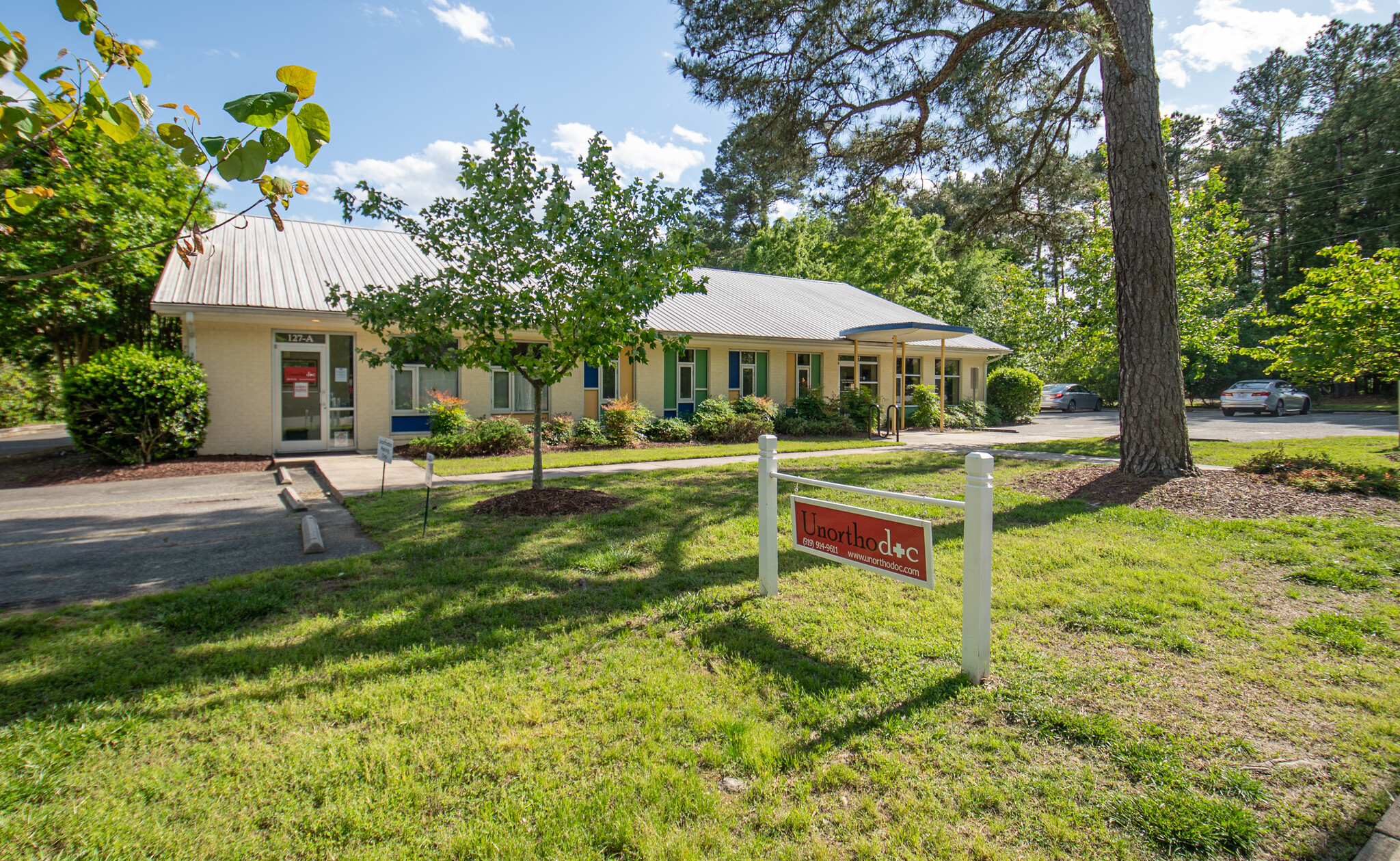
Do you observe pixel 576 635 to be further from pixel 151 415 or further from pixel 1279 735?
pixel 151 415

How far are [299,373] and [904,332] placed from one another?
1534 cm

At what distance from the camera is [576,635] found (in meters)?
4.21

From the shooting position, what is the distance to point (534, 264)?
7.18 meters

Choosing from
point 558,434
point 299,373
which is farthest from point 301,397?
point 558,434

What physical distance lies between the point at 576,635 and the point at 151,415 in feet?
38.5

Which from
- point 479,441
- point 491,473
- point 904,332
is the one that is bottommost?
point 491,473

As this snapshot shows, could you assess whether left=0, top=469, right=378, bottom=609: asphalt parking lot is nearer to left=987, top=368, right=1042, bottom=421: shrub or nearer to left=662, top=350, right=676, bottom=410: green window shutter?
left=662, top=350, right=676, bottom=410: green window shutter

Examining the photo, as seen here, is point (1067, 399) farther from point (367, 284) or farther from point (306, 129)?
point (306, 129)

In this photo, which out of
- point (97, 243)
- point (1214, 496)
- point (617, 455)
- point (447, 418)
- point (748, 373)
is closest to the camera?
point (1214, 496)

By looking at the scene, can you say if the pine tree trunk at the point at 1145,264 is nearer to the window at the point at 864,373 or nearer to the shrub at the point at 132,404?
the window at the point at 864,373

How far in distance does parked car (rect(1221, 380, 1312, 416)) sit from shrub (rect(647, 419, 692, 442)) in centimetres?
2612

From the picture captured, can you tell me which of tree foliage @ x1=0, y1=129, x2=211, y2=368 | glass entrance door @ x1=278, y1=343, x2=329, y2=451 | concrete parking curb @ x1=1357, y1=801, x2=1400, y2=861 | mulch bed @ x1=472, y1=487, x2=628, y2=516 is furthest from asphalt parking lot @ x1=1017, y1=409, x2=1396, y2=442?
tree foliage @ x1=0, y1=129, x2=211, y2=368

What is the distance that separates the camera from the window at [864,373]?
2228cm

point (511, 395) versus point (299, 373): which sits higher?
point (299, 373)
